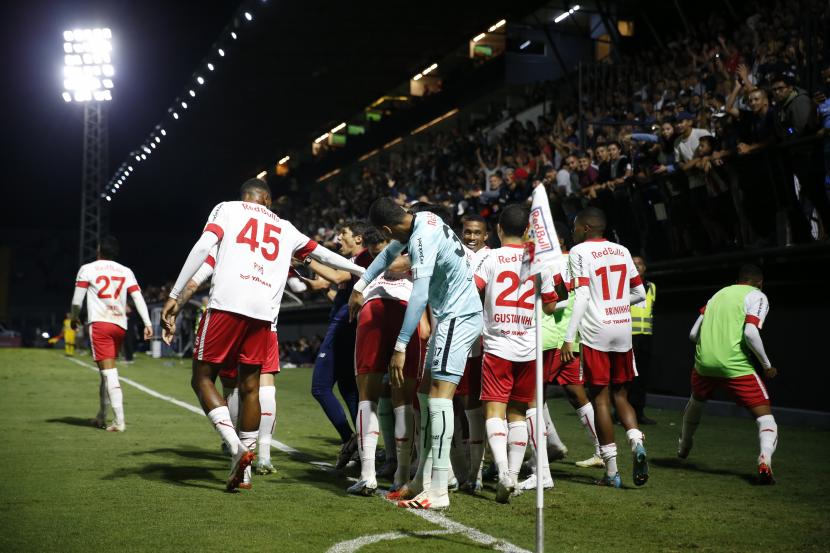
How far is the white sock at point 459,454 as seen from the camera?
763cm

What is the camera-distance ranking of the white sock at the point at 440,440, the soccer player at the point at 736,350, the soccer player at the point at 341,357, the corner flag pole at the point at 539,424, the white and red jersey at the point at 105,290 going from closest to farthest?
the corner flag pole at the point at 539,424, the white sock at the point at 440,440, the soccer player at the point at 736,350, the soccer player at the point at 341,357, the white and red jersey at the point at 105,290

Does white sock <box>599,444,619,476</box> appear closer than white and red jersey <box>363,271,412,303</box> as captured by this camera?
No

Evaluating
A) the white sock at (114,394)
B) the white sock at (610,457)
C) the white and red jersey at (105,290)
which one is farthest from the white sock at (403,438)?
the white and red jersey at (105,290)

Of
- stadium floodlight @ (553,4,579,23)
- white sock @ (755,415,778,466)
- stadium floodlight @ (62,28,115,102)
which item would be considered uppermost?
stadium floodlight @ (62,28,115,102)

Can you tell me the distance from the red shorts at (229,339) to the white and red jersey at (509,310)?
1710 millimetres

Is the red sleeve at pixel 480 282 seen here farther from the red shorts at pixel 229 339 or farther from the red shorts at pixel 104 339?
the red shorts at pixel 104 339

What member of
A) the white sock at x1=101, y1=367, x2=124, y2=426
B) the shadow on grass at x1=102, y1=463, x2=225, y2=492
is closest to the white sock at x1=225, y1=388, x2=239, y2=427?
the shadow on grass at x1=102, y1=463, x2=225, y2=492

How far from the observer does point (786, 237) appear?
38.8 ft

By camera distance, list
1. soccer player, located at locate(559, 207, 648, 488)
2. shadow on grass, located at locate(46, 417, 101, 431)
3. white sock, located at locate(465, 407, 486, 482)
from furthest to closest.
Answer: shadow on grass, located at locate(46, 417, 101, 431)
soccer player, located at locate(559, 207, 648, 488)
white sock, located at locate(465, 407, 486, 482)

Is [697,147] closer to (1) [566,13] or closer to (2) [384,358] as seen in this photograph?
(2) [384,358]

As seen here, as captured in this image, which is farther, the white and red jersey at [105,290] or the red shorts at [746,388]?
the white and red jersey at [105,290]

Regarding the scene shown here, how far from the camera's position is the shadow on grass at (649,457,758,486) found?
8.13 metres

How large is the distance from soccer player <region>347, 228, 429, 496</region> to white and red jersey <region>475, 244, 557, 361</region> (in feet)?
2.10

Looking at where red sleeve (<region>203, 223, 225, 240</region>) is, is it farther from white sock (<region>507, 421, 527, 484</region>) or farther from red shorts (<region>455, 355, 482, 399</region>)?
white sock (<region>507, 421, 527, 484</region>)
